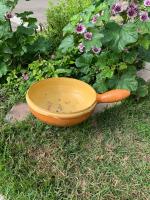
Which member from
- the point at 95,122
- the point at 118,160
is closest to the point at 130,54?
the point at 95,122

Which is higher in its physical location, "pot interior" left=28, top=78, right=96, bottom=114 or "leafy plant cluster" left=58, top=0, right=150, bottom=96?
"leafy plant cluster" left=58, top=0, right=150, bottom=96

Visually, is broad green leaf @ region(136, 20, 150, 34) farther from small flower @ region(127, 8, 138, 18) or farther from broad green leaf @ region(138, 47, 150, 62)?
broad green leaf @ region(138, 47, 150, 62)

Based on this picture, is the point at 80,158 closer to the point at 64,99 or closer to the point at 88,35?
the point at 64,99

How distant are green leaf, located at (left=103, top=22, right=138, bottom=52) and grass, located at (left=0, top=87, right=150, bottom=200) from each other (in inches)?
21.1

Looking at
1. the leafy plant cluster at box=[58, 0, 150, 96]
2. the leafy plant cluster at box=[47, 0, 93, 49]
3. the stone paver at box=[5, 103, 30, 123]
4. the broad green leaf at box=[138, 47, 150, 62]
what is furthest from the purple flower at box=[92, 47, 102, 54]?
the leafy plant cluster at box=[47, 0, 93, 49]

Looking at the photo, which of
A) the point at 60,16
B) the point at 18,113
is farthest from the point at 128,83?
the point at 60,16

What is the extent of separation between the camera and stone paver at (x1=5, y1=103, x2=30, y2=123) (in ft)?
9.74

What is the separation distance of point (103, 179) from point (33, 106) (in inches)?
26.8

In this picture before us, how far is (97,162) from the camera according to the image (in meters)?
2.61

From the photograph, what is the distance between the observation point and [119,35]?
278 cm

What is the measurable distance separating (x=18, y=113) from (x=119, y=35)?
0.98 metres

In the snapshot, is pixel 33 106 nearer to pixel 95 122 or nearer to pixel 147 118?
pixel 95 122

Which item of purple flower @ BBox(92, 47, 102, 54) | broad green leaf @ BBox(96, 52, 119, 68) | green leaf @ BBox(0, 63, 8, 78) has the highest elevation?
purple flower @ BBox(92, 47, 102, 54)

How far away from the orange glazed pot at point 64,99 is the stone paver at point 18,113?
0.21 metres
